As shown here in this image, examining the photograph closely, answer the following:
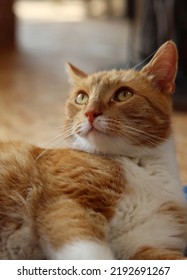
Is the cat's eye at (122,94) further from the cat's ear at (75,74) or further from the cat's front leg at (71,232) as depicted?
the cat's front leg at (71,232)

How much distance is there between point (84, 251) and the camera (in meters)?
1.08

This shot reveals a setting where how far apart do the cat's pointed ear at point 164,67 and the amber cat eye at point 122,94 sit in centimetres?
10

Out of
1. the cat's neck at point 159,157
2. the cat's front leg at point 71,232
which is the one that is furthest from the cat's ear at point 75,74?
the cat's front leg at point 71,232

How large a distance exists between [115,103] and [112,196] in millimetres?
240

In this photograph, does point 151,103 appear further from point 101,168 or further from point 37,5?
point 37,5

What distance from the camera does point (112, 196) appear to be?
47.2 inches

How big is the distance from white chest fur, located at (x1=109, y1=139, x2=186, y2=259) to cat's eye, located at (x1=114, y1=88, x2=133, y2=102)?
15cm

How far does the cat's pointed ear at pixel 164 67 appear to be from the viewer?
4.45 feet

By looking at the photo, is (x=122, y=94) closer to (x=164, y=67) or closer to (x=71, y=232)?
(x=164, y=67)

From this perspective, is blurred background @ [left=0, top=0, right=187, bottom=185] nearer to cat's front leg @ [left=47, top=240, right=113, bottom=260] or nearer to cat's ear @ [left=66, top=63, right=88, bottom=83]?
cat's ear @ [left=66, top=63, right=88, bottom=83]

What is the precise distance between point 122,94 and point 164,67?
15cm

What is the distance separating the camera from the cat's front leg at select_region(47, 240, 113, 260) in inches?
42.3

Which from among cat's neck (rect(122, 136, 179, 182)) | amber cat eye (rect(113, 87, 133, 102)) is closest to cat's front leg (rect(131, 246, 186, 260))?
cat's neck (rect(122, 136, 179, 182))
